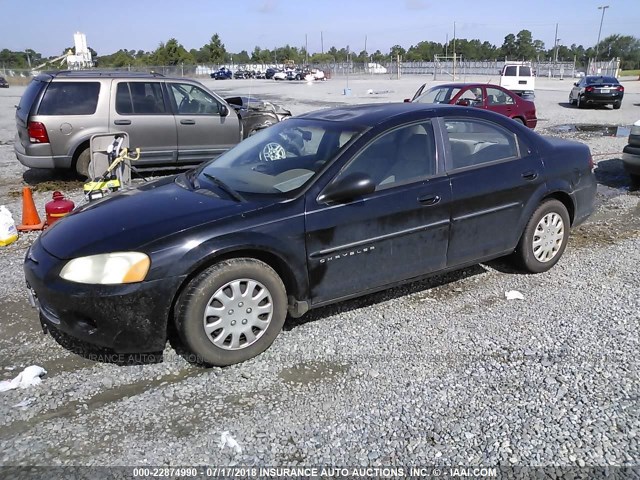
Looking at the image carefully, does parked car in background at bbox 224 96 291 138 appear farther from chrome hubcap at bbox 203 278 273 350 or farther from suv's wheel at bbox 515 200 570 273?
chrome hubcap at bbox 203 278 273 350

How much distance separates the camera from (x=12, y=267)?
525 centimetres

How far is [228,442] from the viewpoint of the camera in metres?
2.79

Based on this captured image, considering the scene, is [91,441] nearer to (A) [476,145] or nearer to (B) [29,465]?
(B) [29,465]

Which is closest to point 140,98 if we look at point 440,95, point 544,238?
point 544,238

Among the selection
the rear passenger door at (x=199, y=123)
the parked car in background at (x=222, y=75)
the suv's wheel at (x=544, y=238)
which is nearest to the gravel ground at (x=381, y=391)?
the suv's wheel at (x=544, y=238)

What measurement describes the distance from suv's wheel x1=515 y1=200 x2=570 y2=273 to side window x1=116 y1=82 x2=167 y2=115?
6.62 metres

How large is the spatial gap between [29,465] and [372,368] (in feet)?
6.56

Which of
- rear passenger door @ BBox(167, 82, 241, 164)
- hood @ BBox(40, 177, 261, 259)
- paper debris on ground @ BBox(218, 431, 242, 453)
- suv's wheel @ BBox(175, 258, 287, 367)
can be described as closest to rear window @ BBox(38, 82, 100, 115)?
rear passenger door @ BBox(167, 82, 241, 164)

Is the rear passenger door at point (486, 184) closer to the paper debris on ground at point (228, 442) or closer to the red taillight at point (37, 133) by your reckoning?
the paper debris on ground at point (228, 442)

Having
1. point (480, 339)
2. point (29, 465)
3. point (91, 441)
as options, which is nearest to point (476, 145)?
point (480, 339)

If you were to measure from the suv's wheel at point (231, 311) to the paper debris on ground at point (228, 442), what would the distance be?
2.18ft

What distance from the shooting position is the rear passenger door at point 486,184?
4258 millimetres

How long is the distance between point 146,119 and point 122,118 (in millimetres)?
380

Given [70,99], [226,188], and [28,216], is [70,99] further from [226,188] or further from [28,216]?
[226,188]
